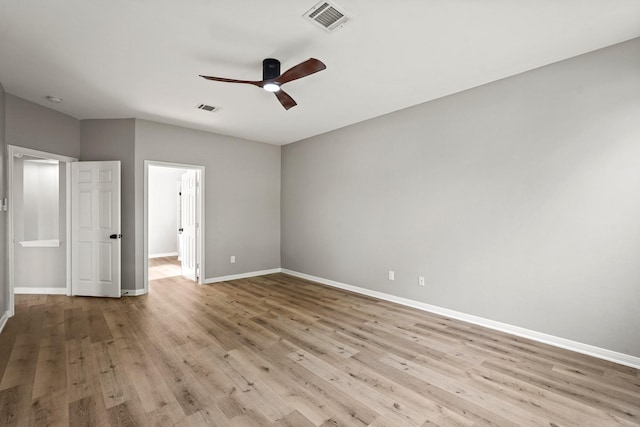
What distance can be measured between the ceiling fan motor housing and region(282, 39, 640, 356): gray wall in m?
2.20

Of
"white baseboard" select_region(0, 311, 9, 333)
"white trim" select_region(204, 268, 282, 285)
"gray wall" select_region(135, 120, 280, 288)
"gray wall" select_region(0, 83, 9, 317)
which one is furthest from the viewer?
"white trim" select_region(204, 268, 282, 285)

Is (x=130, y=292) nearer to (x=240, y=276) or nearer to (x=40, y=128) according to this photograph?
(x=240, y=276)

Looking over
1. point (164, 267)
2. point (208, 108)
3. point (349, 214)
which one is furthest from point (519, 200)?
point (164, 267)

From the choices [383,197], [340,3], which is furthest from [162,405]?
[383,197]

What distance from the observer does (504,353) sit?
2857 mm

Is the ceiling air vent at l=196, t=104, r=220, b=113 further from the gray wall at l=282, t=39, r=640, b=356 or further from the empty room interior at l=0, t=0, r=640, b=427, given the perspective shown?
the gray wall at l=282, t=39, r=640, b=356

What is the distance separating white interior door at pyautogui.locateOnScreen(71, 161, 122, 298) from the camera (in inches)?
183

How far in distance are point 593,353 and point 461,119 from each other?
2.83m

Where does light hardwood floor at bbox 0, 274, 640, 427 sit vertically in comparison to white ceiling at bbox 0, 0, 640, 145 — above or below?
below

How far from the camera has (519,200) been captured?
3.25m

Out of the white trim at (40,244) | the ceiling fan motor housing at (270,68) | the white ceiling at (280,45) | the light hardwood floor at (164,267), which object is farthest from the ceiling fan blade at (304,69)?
the light hardwood floor at (164,267)

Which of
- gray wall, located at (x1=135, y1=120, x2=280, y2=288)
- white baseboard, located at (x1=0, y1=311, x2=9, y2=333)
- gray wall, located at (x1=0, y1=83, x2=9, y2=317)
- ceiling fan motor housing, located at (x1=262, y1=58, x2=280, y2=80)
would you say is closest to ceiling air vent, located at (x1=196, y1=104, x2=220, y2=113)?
gray wall, located at (x1=135, y1=120, x2=280, y2=288)

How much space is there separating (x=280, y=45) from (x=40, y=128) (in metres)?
3.98

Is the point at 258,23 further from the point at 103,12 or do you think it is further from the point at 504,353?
the point at 504,353
